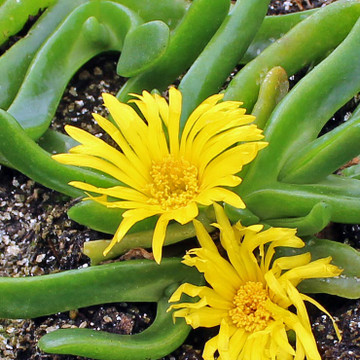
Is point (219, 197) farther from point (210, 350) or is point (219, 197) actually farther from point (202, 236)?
point (210, 350)

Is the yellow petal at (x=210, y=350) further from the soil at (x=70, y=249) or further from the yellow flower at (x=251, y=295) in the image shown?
the soil at (x=70, y=249)

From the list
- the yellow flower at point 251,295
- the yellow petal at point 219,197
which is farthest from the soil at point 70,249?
the yellow petal at point 219,197

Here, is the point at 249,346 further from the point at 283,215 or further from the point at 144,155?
the point at 144,155

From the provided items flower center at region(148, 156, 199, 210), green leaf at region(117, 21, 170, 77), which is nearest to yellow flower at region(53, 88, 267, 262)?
flower center at region(148, 156, 199, 210)

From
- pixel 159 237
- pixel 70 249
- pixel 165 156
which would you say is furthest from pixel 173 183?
pixel 70 249

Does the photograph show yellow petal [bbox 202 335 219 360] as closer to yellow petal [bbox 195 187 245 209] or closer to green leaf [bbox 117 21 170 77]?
yellow petal [bbox 195 187 245 209]

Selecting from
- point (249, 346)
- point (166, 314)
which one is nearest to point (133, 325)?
point (166, 314)

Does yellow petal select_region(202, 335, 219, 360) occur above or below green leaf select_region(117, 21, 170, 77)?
below
